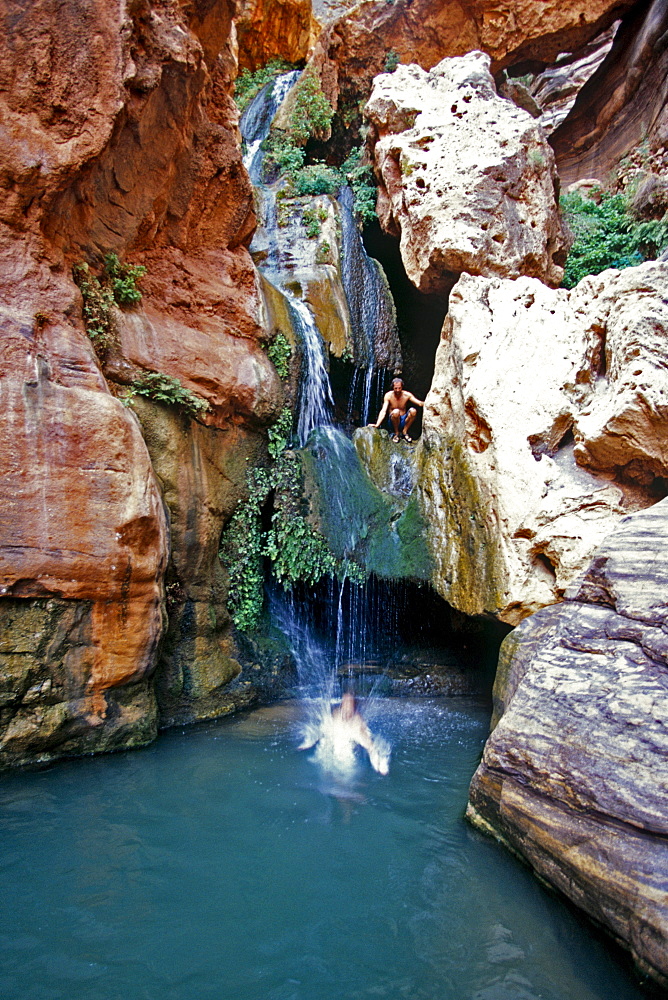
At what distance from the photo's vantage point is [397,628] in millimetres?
6805

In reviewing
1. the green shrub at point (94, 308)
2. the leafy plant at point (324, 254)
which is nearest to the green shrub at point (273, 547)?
the green shrub at point (94, 308)

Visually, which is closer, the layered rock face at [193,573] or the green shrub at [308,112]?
the layered rock face at [193,573]

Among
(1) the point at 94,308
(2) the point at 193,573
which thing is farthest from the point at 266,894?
Result: (1) the point at 94,308

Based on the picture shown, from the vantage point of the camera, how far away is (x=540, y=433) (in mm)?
5570

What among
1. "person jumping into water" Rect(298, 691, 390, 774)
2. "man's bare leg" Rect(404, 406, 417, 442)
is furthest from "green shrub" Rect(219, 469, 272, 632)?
"man's bare leg" Rect(404, 406, 417, 442)

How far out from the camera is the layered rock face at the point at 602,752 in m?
2.55

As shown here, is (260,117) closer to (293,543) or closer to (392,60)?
(392,60)

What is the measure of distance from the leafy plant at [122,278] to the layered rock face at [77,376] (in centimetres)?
16

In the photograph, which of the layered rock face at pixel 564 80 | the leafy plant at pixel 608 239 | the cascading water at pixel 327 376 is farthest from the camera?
the layered rock face at pixel 564 80

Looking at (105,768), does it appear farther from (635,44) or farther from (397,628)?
(635,44)

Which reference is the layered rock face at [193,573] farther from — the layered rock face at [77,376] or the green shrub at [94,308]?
the green shrub at [94,308]

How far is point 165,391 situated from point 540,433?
13.1 feet

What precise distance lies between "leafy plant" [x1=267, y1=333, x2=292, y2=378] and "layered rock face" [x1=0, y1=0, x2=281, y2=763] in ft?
5.37

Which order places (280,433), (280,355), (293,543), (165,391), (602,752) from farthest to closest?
(280,355)
(280,433)
(293,543)
(165,391)
(602,752)
